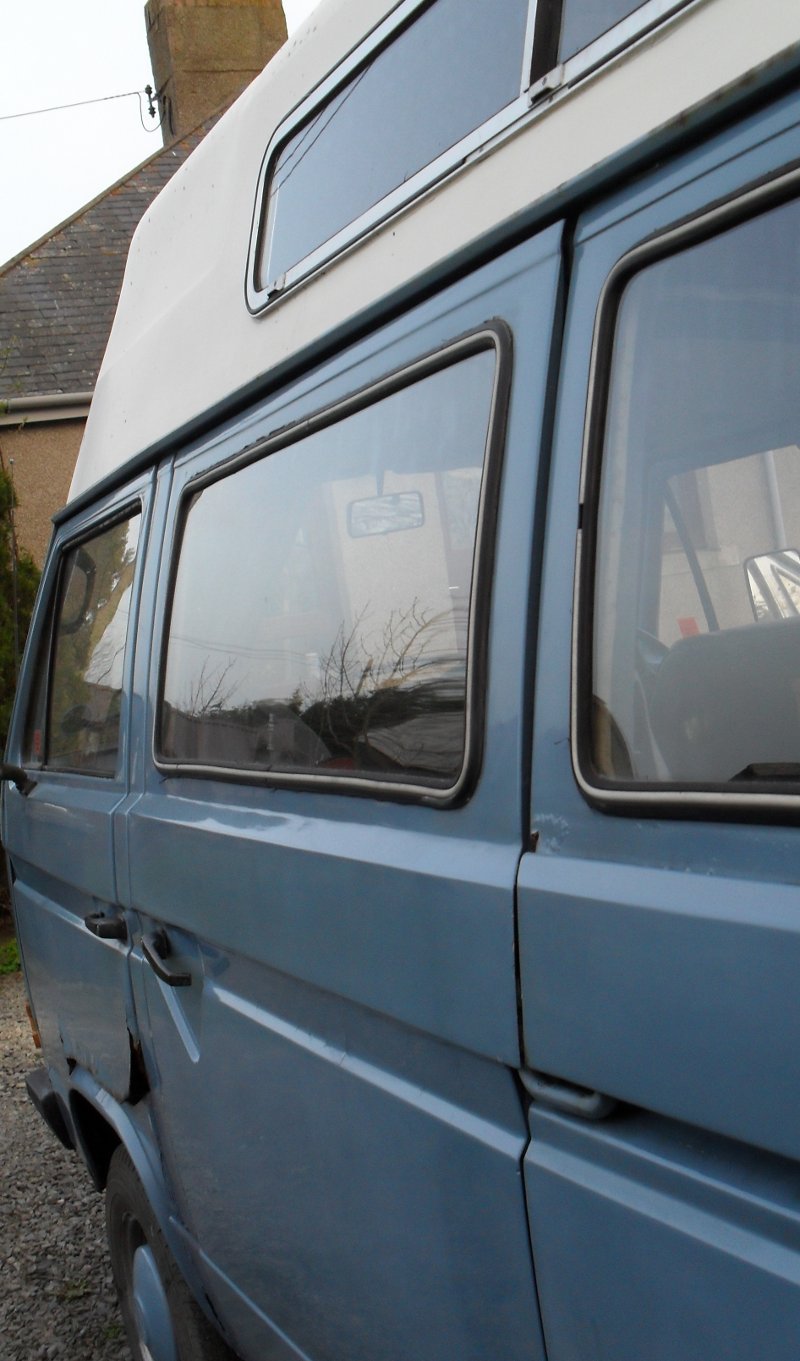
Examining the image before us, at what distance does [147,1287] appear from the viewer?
112 inches

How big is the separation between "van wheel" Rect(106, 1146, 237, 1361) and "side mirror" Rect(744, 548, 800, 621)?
6.74ft

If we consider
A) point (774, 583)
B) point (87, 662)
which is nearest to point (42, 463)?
point (87, 662)

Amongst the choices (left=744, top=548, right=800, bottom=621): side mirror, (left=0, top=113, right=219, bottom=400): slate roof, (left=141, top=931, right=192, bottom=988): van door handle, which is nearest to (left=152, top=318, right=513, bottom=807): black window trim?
(left=744, top=548, right=800, bottom=621): side mirror

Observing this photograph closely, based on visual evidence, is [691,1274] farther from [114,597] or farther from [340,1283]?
[114,597]

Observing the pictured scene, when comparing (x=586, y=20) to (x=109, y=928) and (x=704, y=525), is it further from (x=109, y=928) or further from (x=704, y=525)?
(x=109, y=928)

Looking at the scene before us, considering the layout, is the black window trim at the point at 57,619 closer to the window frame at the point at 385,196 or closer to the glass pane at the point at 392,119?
the window frame at the point at 385,196

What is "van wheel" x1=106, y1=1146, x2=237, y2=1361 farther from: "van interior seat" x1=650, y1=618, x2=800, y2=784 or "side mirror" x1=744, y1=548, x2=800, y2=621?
"side mirror" x1=744, y1=548, x2=800, y2=621

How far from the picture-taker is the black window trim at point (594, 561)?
3.81 feet

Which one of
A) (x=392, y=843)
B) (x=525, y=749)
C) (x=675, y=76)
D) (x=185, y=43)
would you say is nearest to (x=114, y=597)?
(x=392, y=843)

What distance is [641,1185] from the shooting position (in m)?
1.23

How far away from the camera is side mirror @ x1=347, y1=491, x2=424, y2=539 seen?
5.91 feet

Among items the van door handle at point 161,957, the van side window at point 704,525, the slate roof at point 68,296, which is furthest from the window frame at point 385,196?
the slate roof at point 68,296

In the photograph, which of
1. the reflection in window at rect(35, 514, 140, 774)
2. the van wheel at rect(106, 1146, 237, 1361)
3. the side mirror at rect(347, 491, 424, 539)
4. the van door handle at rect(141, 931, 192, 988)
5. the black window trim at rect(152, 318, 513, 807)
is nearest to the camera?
the black window trim at rect(152, 318, 513, 807)

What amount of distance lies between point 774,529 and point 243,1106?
4.51 ft
